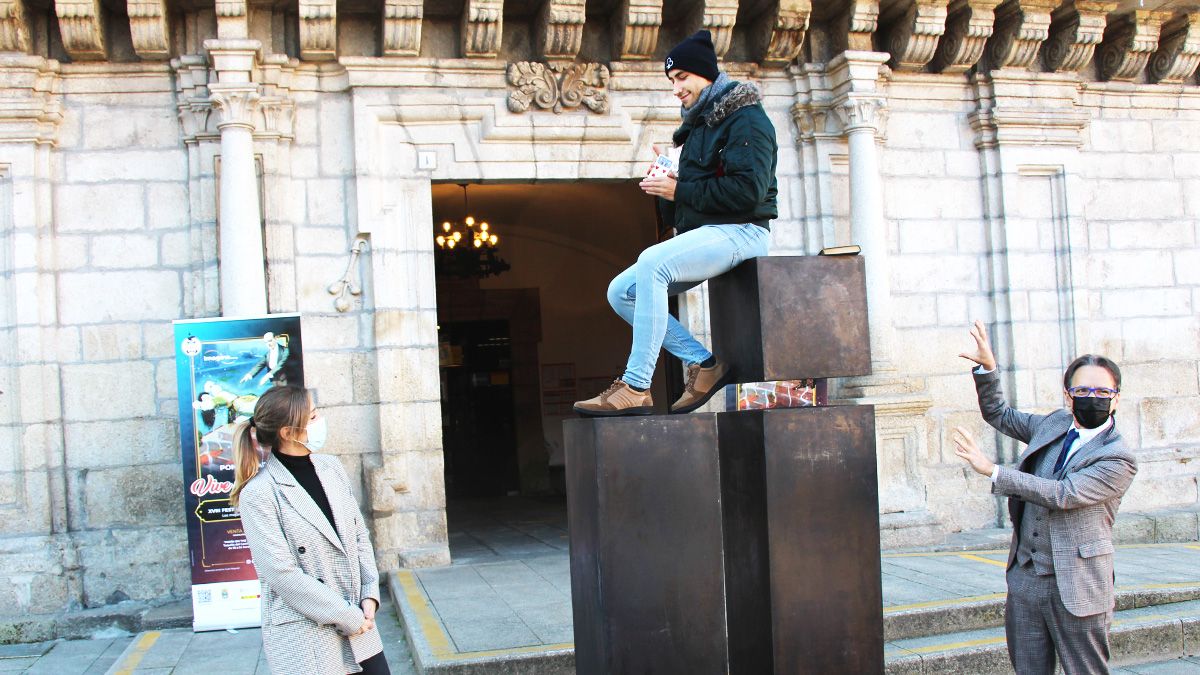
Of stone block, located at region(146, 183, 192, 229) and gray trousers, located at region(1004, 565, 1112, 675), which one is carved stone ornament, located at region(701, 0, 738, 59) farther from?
gray trousers, located at region(1004, 565, 1112, 675)

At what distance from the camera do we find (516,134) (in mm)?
7812

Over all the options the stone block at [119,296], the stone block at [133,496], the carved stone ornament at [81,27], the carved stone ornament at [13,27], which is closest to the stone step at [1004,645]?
the stone block at [133,496]

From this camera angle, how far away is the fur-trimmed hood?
3895mm

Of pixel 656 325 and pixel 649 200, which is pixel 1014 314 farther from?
pixel 656 325

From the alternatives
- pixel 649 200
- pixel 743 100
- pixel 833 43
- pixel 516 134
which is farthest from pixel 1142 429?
pixel 743 100

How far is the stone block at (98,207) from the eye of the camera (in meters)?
7.26

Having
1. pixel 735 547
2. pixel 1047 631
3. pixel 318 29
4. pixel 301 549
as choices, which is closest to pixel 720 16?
pixel 318 29

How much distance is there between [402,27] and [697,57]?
4.01m

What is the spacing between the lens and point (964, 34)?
27.4 feet

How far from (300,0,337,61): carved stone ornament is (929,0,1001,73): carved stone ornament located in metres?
4.73

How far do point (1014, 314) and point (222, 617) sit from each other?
6431 millimetres

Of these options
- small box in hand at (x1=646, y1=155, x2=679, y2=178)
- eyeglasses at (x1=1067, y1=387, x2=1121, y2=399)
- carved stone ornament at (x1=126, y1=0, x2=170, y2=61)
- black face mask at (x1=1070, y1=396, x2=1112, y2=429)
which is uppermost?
carved stone ornament at (x1=126, y1=0, x2=170, y2=61)

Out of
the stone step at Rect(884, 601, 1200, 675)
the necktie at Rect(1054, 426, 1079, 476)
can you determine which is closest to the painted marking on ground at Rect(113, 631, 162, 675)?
the stone step at Rect(884, 601, 1200, 675)

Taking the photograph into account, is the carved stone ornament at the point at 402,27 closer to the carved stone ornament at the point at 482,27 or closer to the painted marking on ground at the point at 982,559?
the carved stone ornament at the point at 482,27
